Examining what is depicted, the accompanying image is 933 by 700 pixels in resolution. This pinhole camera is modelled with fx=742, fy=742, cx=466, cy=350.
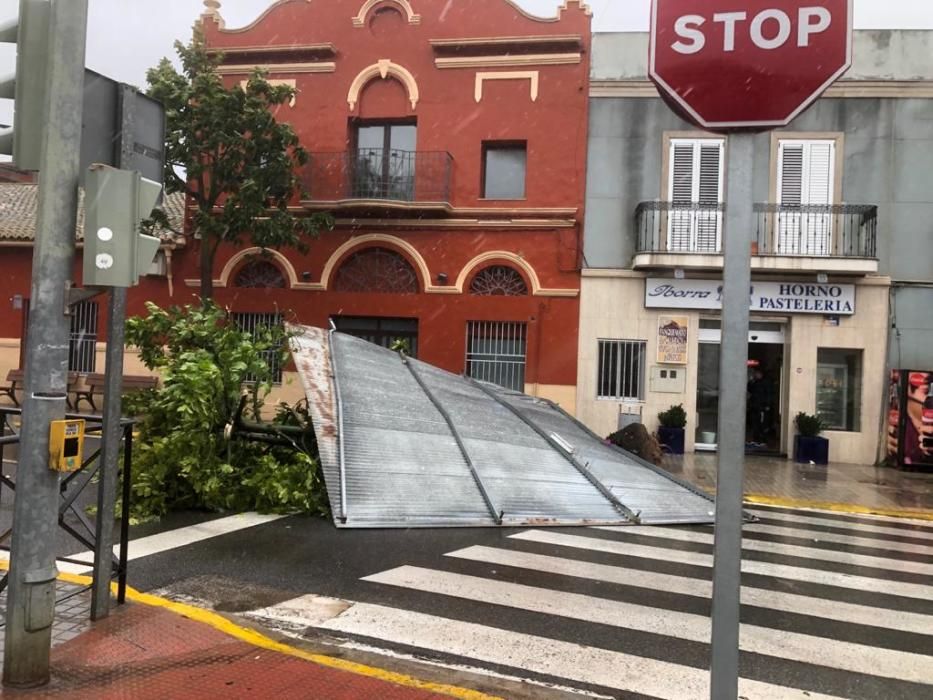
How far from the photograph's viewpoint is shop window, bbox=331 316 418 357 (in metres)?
17.0

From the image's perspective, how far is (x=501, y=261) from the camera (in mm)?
16531

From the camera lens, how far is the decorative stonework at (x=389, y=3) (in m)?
16.9

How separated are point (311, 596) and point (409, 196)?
1228cm

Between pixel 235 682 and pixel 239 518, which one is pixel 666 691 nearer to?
pixel 235 682

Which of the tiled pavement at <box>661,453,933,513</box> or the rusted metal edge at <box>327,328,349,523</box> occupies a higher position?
the rusted metal edge at <box>327,328,349,523</box>

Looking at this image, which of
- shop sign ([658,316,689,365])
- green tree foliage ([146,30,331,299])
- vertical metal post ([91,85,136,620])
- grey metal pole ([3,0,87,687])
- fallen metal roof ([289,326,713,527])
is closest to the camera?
grey metal pole ([3,0,87,687])

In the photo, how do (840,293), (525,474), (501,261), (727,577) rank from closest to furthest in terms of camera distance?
(727,577)
(525,474)
(840,293)
(501,261)

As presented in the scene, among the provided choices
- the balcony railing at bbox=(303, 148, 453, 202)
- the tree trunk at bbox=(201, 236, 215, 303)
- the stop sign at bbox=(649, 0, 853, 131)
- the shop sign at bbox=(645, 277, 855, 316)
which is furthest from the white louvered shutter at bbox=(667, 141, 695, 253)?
the stop sign at bbox=(649, 0, 853, 131)

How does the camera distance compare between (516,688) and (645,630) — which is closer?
(516,688)

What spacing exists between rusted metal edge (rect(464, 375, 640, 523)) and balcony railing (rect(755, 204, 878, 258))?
7.30 metres

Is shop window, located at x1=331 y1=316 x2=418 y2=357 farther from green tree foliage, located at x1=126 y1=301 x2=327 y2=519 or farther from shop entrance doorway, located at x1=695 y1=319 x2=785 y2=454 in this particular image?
green tree foliage, located at x1=126 y1=301 x2=327 y2=519

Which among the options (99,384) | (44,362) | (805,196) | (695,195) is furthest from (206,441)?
(805,196)

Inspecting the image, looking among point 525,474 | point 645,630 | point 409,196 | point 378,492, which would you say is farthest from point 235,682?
point 409,196

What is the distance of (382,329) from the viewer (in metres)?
17.1
